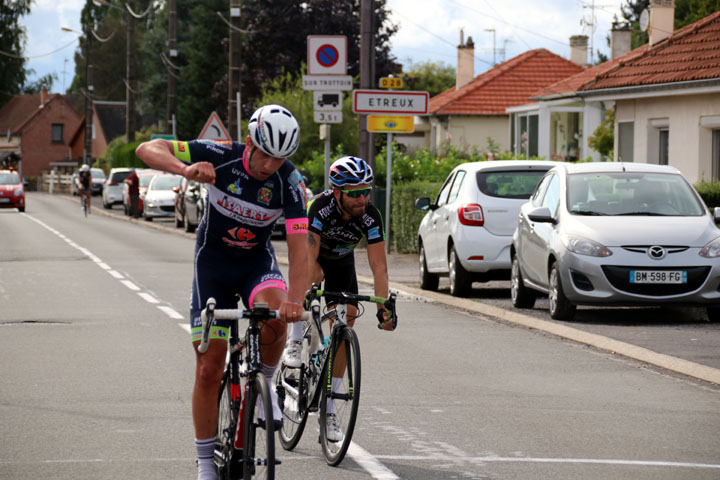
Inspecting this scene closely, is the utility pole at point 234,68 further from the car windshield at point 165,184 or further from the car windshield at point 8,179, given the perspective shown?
the car windshield at point 8,179

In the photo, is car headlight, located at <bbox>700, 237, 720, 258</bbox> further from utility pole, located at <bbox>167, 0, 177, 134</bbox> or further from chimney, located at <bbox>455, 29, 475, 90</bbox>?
chimney, located at <bbox>455, 29, 475, 90</bbox>

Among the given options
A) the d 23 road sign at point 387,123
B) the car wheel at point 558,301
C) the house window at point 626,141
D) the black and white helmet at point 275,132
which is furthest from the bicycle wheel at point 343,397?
the house window at point 626,141

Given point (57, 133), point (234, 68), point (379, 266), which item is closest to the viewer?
point (379, 266)

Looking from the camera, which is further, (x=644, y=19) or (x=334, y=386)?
(x=644, y=19)

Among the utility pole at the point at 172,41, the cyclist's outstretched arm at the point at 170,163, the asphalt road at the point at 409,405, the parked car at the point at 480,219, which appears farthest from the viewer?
the utility pole at the point at 172,41

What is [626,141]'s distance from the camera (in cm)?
2906

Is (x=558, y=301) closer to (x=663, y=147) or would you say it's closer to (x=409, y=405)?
(x=409, y=405)

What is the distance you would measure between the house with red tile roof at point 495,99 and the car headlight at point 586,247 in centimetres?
4523

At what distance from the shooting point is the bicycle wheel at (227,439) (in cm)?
580

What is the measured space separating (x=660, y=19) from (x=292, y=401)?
33.1 metres

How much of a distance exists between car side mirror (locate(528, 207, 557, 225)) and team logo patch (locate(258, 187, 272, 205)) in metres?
8.51

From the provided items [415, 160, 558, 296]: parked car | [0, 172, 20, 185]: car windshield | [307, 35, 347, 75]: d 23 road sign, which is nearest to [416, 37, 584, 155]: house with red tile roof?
[0, 172, 20, 185]: car windshield

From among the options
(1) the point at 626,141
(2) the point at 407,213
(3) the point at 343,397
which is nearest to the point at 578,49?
(1) the point at 626,141

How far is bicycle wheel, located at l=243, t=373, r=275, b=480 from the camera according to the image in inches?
214
